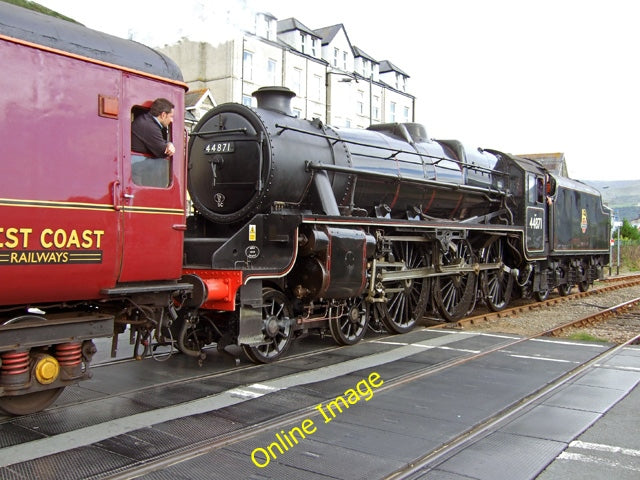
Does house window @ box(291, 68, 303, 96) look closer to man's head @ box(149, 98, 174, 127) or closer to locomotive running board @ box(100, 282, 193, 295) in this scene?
man's head @ box(149, 98, 174, 127)

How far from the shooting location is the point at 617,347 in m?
8.27

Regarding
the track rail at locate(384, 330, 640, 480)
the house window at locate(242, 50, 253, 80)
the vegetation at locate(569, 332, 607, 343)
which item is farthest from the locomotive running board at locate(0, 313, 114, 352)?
the house window at locate(242, 50, 253, 80)

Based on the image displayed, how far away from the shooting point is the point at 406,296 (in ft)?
31.6

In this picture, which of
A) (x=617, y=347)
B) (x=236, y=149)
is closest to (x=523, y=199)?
(x=617, y=347)

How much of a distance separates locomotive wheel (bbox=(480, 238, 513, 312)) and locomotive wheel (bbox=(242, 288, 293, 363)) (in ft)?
18.0

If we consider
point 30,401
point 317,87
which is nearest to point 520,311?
point 30,401

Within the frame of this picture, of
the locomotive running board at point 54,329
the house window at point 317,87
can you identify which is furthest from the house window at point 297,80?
the locomotive running board at point 54,329

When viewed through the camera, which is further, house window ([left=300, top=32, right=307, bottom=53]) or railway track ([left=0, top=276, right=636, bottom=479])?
house window ([left=300, top=32, right=307, bottom=53])

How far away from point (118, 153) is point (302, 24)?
39.8 metres

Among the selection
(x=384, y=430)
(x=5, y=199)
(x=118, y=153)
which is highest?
(x=118, y=153)

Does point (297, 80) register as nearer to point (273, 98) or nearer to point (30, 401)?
point (273, 98)

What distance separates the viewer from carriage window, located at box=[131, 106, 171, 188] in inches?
193

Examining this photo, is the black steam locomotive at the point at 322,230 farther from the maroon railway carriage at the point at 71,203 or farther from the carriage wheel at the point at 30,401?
the carriage wheel at the point at 30,401

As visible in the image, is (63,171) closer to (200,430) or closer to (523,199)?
(200,430)
